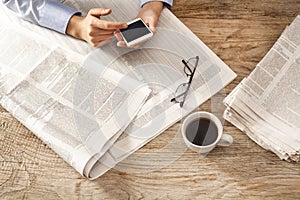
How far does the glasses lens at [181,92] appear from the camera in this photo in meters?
0.95

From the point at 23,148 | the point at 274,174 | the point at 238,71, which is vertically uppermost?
the point at 23,148

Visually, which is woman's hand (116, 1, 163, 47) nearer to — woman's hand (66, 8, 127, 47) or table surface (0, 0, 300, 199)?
woman's hand (66, 8, 127, 47)

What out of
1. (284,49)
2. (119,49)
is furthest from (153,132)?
(284,49)

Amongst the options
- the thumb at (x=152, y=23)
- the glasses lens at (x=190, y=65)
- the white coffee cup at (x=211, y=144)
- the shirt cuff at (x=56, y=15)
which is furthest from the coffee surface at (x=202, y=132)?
the shirt cuff at (x=56, y=15)

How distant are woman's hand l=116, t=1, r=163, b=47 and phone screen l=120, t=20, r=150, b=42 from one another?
0.10 feet

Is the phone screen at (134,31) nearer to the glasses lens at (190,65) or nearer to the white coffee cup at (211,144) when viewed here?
the glasses lens at (190,65)

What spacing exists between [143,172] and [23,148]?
0.25 metres

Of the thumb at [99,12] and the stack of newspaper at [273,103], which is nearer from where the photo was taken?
the stack of newspaper at [273,103]

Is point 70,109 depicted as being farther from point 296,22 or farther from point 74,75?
point 296,22

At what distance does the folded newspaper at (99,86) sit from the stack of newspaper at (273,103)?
6 centimetres

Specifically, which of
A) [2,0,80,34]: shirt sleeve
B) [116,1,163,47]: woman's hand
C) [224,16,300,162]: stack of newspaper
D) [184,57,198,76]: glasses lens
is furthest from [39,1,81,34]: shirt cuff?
[224,16,300,162]: stack of newspaper

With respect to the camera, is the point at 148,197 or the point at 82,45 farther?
the point at 82,45

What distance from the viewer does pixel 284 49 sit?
986mm

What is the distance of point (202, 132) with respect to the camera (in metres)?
0.87
